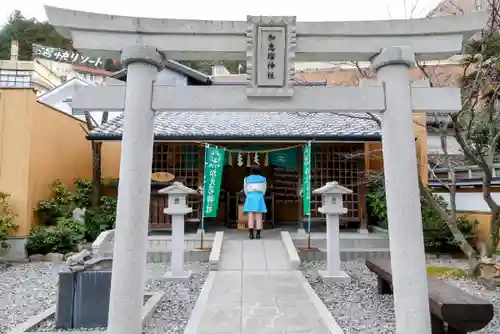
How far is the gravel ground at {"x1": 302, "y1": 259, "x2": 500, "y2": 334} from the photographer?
522 cm

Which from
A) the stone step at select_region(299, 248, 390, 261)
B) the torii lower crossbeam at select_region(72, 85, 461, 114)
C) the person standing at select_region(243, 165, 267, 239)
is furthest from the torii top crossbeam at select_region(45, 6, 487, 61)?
the stone step at select_region(299, 248, 390, 261)

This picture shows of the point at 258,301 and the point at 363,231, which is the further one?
the point at 363,231

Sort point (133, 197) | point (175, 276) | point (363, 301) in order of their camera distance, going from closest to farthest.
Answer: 1. point (133, 197)
2. point (363, 301)
3. point (175, 276)

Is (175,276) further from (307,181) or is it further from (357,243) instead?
(357,243)

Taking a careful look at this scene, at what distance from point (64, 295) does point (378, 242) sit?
8.63 m

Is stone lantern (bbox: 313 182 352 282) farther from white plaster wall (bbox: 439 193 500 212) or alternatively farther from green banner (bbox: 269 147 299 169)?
white plaster wall (bbox: 439 193 500 212)

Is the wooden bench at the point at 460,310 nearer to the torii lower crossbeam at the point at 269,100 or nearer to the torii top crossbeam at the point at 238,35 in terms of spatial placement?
the torii lower crossbeam at the point at 269,100

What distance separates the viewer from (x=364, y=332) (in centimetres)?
502

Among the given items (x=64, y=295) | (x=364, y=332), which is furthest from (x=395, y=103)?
(x=64, y=295)

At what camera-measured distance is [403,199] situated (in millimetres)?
4145

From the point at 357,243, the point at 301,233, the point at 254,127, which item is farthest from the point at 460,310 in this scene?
the point at 254,127

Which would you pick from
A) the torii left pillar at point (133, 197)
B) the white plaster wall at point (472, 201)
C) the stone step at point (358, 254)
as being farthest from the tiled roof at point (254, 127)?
the torii left pillar at point (133, 197)

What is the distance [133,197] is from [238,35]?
91.3 inches

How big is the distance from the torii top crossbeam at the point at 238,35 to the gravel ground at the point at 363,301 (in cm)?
380
